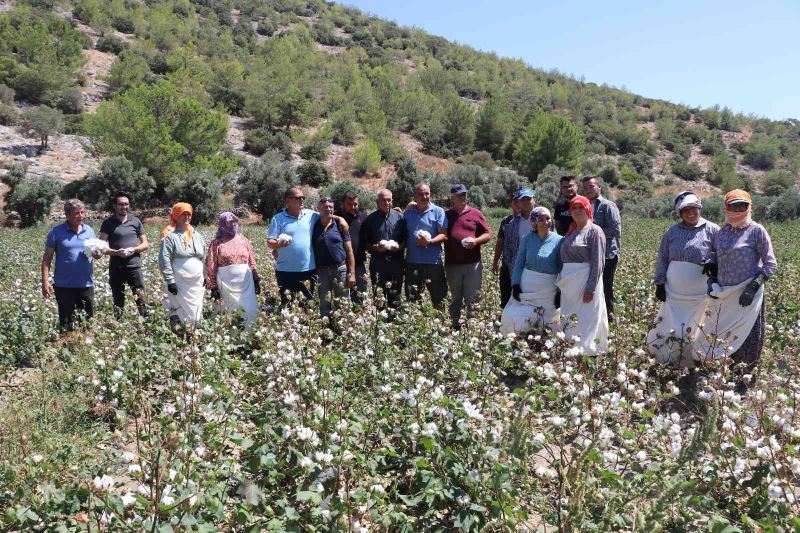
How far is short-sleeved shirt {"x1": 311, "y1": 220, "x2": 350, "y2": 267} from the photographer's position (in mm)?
5770

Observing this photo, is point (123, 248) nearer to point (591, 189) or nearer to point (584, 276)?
point (584, 276)

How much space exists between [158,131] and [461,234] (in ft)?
82.2

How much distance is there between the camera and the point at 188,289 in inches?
222

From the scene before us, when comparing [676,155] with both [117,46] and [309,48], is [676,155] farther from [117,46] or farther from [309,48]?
[117,46]

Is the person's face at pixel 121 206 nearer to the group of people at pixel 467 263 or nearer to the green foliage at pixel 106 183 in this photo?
the group of people at pixel 467 263

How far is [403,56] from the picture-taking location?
219 feet

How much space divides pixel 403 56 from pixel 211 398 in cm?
6906

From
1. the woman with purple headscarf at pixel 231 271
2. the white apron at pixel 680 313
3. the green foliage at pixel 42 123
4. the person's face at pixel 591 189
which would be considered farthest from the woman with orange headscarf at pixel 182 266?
the green foliage at pixel 42 123

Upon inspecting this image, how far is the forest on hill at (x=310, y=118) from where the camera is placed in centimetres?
2617

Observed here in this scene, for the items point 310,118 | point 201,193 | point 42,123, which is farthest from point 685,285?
point 310,118

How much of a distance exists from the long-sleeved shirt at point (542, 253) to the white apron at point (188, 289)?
3291 millimetres

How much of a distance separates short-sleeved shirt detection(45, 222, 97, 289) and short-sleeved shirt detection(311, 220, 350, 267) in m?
2.34

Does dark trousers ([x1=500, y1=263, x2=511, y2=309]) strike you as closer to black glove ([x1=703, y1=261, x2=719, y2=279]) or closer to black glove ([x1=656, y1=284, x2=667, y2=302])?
black glove ([x1=656, y1=284, x2=667, y2=302])

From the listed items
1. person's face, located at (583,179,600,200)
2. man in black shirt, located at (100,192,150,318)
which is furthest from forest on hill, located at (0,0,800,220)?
person's face, located at (583,179,600,200)
